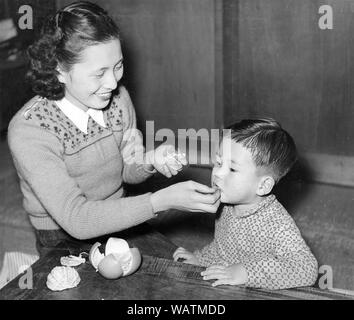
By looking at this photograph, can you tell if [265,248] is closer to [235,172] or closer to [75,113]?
Result: [235,172]

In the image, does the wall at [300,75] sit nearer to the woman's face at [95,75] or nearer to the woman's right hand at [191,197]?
the woman's face at [95,75]

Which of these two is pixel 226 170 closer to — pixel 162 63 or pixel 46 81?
pixel 46 81

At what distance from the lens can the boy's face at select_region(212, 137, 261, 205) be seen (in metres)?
1.48

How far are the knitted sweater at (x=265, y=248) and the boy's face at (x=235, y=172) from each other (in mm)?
63

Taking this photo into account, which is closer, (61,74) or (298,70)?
(61,74)

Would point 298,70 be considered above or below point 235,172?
above

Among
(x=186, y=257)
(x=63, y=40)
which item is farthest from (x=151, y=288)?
(x=63, y=40)

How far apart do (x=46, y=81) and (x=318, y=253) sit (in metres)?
1.38

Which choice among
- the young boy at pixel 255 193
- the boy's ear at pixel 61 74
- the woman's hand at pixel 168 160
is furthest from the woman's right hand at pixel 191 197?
the boy's ear at pixel 61 74

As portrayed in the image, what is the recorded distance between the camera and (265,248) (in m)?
1.47

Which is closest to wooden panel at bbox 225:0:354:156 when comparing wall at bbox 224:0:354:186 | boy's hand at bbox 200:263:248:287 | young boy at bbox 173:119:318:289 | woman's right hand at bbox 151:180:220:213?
wall at bbox 224:0:354:186

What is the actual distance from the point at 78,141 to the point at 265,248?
61 cm

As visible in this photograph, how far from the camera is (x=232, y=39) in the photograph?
2.89 meters
